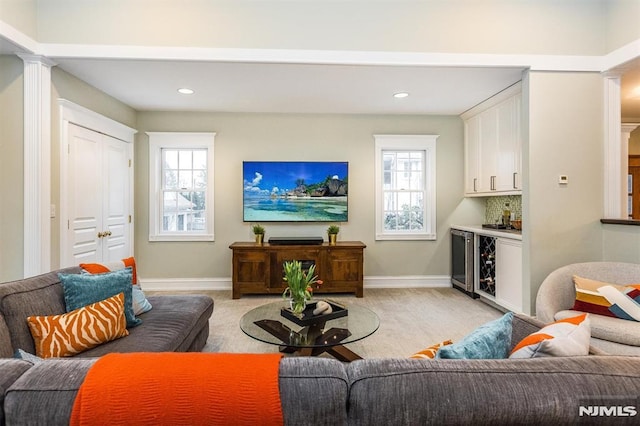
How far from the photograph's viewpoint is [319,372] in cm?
87

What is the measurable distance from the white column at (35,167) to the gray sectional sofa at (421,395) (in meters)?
2.58

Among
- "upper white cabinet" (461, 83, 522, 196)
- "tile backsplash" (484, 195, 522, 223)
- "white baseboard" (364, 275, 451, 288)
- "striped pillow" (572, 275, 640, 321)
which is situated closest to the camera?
"striped pillow" (572, 275, 640, 321)

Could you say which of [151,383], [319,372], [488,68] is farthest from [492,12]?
[151,383]

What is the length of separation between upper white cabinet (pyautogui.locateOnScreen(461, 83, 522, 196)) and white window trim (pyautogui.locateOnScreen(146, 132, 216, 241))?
3.67 m

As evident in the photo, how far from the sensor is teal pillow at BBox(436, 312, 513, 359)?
3.50 ft

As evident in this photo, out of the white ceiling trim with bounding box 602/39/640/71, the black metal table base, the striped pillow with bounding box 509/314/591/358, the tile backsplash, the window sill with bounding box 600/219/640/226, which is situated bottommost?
the black metal table base

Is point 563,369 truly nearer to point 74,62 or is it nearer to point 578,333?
point 578,333

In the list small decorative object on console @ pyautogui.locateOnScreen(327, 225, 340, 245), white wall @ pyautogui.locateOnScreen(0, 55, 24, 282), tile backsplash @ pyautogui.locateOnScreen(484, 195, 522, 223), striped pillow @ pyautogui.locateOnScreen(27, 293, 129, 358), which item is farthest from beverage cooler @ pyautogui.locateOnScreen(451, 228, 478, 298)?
white wall @ pyautogui.locateOnScreen(0, 55, 24, 282)

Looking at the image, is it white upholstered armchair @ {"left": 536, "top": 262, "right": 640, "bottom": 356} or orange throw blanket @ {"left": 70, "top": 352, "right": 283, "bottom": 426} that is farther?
white upholstered armchair @ {"left": 536, "top": 262, "right": 640, "bottom": 356}

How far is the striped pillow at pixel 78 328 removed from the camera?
1.66 meters

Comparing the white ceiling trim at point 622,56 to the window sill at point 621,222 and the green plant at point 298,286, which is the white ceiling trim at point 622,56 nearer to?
the window sill at point 621,222

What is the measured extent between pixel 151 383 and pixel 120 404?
0.07 m

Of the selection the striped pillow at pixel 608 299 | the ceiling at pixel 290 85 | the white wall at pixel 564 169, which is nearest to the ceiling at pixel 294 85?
the ceiling at pixel 290 85

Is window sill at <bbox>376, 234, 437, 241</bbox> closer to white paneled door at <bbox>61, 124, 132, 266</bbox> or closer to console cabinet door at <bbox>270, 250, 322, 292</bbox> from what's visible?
console cabinet door at <bbox>270, 250, 322, 292</bbox>
